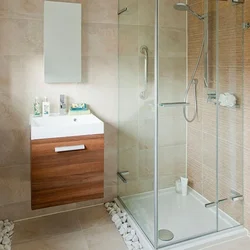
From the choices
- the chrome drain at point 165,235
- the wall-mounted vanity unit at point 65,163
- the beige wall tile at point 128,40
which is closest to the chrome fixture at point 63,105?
the wall-mounted vanity unit at point 65,163

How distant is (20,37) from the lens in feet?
8.00

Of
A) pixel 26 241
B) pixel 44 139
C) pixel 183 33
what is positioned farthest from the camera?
pixel 183 33

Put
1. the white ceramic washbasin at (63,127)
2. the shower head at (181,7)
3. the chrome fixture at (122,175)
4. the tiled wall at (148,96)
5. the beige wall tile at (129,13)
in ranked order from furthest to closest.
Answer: the chrome fixture at (122,175)
the beige wall tile at (129,13)
the shower head at (181,7)
the tiled wall at (148,96)
the white ceramic washbasin at (63,127)

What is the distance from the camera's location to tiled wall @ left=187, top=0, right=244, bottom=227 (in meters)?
2.32

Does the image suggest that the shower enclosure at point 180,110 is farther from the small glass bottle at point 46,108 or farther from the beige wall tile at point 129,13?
the small glass bottle at point 46,108

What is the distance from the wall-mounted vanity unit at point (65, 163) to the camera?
2150 mm

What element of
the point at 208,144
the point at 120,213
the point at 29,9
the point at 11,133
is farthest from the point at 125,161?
the point at 29,9

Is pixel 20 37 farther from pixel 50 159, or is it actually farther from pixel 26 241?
pixel 26 241

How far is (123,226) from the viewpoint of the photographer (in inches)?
97.2

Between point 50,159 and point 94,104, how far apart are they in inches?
31.0

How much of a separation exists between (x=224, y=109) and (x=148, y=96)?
2.16ft

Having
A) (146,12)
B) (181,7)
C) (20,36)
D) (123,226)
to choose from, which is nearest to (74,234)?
(123,226)

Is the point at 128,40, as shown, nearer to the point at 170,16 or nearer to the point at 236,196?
the point at 170,16

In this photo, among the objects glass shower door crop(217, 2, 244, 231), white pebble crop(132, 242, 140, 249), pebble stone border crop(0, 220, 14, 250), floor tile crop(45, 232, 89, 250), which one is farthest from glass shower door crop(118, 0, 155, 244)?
pebble stone border crop(0, 220, 14, 250)
